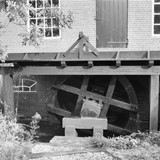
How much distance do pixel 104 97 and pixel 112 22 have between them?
2.68m

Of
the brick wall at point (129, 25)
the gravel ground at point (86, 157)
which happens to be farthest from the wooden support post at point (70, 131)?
the brick wall at point (129, 25)

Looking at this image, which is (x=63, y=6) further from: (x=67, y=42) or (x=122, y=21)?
(x=122, y=21)

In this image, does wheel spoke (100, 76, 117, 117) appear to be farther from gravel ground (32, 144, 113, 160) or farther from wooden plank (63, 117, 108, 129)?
gravel ground (32, 144, 113, 160)

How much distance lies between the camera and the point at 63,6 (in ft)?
31.5

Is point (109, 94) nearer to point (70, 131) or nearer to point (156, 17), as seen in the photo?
point (70, 131)

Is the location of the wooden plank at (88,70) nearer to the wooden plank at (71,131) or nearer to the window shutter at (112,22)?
the wooden plank at (71,131)

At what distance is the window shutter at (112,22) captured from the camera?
9453 millimetres

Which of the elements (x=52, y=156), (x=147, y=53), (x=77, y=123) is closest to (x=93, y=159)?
(x=52, y=156)

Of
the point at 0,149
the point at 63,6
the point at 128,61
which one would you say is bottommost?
the point at 0,149

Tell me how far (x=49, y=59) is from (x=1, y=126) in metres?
2.67

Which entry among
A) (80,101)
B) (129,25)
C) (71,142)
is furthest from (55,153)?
(129,25)

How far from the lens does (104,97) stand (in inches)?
345

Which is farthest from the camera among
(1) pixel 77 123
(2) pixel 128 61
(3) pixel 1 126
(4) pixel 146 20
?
(4) pixel 146 20

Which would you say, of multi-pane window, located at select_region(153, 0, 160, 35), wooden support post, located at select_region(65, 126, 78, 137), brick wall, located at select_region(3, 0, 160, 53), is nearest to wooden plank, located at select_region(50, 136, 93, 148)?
wooden support post, located at select_region(65, 126, 78, 137)
